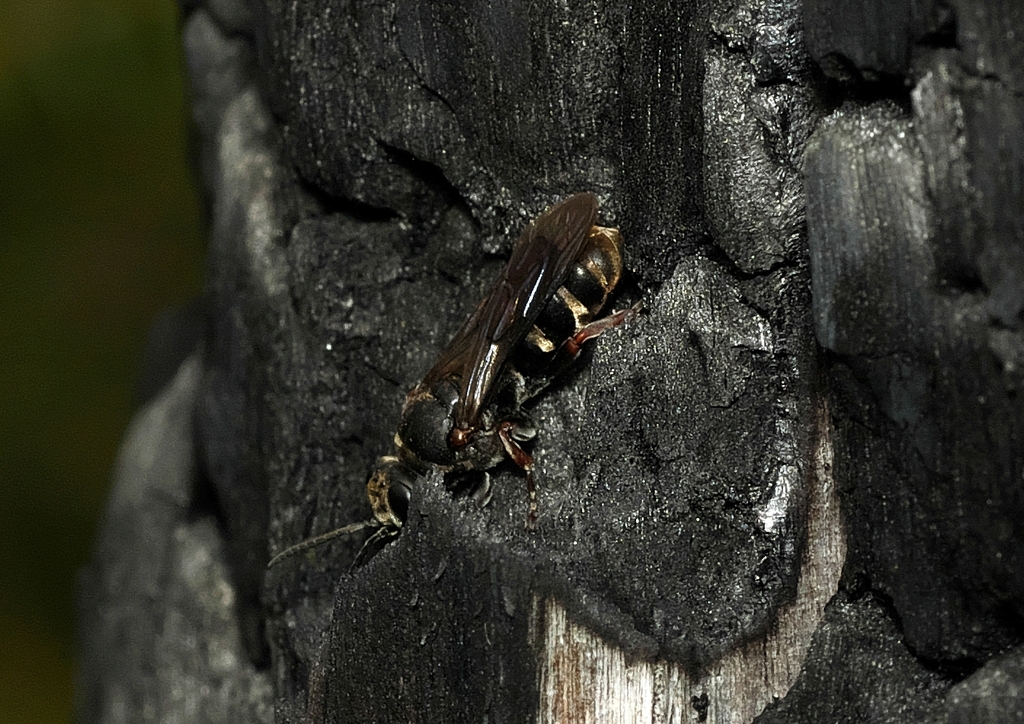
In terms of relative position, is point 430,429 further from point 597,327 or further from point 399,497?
point 597,327

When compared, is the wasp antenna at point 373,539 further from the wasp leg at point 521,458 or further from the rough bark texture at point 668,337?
the wasp leg at point 521,458

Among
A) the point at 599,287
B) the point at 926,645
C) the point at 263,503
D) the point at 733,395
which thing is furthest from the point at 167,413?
the point at 926,645

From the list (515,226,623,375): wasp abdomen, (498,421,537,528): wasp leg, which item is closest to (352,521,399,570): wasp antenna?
(498,421,537,528): wasp leg

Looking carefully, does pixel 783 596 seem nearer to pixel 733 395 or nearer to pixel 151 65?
pixel 733 395

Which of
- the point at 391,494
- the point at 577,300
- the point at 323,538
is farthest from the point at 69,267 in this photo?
the point at 577,300

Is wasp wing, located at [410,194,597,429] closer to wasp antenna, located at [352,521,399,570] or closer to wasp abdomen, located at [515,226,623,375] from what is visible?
wasp abdomen, located at [515,226,623,375]
